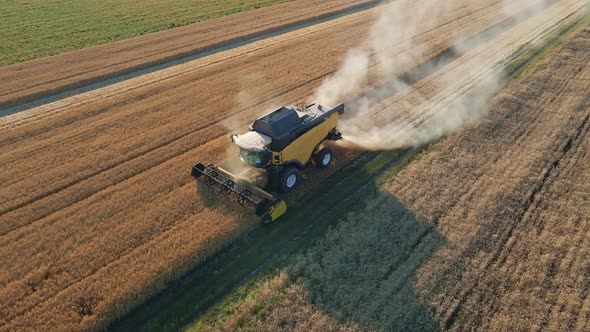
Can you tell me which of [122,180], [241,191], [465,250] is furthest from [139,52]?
[465,250]

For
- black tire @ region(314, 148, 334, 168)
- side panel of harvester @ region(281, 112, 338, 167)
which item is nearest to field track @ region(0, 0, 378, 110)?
side panel of harvester @ region(281, 112, 338, 167)

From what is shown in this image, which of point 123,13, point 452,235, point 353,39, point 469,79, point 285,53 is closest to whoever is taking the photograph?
point 452,235

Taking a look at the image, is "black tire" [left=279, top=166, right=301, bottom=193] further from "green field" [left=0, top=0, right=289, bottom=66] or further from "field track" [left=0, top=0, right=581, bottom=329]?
"green field" [left=0, top=0, right=289, bottom=66]

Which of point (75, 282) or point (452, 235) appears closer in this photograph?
point (75, 282)

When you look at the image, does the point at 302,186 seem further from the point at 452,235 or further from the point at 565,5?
the point at 565,5

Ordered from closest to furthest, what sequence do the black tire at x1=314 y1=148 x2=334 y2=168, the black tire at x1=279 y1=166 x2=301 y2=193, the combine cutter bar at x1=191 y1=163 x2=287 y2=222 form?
the combine cutter bar at x1=191 y1=163 x2=287 y2=222 < the black tire at x1=279 y1=166 x2=301 y2=193 < the black tire at x1=314 y1=148 x2=334 y2=168

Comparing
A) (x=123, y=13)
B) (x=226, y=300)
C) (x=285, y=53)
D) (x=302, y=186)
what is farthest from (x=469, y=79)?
(x=123, y=13)

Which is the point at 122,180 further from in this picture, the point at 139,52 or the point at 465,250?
the point at 139,52
